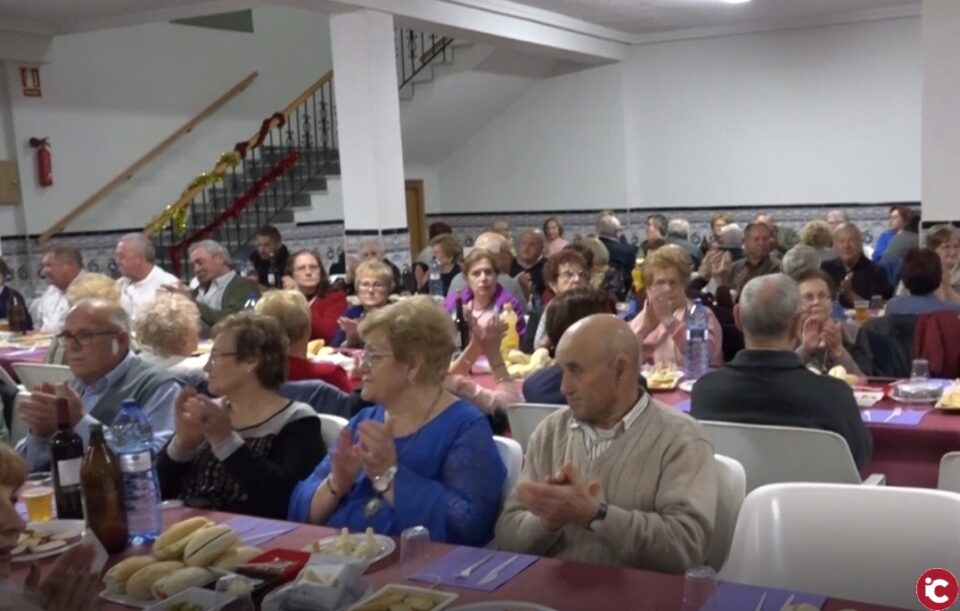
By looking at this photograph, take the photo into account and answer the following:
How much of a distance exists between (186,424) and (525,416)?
3.81 ft

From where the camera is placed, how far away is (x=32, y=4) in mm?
8609

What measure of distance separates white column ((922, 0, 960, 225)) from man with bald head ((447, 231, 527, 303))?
3125mm

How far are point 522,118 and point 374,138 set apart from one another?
16.8 ft

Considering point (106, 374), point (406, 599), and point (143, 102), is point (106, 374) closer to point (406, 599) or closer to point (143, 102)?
point (406, 599)

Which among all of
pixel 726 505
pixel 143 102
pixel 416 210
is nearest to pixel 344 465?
pixel 726 505

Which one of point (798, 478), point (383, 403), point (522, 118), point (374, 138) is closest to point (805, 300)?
point (798, 478)

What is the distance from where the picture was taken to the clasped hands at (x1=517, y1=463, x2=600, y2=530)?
2.16 m

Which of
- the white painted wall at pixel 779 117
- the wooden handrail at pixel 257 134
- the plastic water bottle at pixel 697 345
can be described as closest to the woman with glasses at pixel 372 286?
the plastic water bottle at pixel 697 345

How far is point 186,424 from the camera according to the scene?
108 inches

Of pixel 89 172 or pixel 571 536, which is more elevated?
pixel 89 172

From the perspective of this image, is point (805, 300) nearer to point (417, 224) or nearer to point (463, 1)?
point (463, 1)

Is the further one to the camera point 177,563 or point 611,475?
point 611,475

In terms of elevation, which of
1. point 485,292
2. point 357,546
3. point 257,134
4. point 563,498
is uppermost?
point 257,134

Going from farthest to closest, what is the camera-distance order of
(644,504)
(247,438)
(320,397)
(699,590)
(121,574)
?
(320,397)
(247,438)
(644,504)
(121,574)
(699,590)
